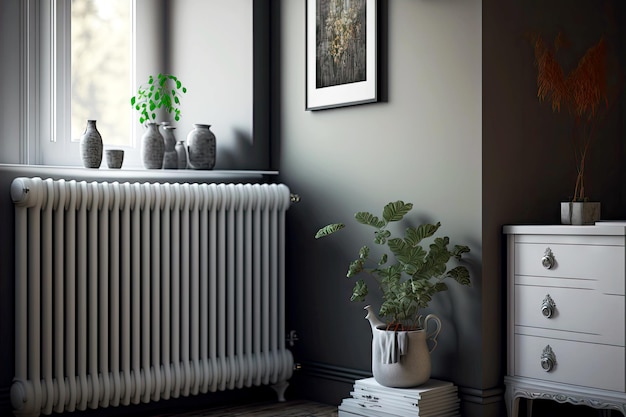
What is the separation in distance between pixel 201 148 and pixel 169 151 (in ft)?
0.44

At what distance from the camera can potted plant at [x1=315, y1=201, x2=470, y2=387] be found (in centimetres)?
294

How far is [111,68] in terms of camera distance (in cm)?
375

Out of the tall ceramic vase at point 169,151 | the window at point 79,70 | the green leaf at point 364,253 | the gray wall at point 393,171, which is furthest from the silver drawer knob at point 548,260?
the window at point 79,70

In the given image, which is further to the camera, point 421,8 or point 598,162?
point 598,162

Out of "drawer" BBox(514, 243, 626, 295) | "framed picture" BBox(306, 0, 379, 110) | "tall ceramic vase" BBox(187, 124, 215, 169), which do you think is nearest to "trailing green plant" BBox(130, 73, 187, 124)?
"tall ceramic vase" BBox(187, 124, 215, 169)

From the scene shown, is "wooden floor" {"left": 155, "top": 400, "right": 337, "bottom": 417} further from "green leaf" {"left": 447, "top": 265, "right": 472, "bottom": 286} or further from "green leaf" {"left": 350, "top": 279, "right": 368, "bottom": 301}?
"green leaf" {"left": 447, "top": 265, "right": 472, "bottom": 286}

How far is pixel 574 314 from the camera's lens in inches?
110

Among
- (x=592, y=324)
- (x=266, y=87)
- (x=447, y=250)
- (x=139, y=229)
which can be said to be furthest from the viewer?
(x=266, y=87)

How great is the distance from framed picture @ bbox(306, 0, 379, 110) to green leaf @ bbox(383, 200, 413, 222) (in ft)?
1.51

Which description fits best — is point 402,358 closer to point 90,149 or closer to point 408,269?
point 408,269

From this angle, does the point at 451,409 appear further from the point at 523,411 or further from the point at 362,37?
the point at 362,37

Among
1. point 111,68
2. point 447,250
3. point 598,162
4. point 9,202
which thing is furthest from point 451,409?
point 111,68

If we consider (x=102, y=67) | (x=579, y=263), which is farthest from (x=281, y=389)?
(x=102, y=67)

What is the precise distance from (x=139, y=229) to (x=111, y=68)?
3.08ft
